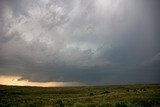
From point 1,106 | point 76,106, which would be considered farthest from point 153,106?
point 1,106

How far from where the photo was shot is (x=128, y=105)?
4078cm

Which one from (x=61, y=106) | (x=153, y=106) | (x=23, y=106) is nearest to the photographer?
(x=153, y=106)

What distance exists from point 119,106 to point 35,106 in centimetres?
1386

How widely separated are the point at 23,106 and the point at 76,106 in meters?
10.7

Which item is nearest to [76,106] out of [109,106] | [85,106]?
[85,106]

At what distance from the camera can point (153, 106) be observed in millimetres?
39000

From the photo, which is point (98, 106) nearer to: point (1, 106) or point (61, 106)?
point (61, 106)

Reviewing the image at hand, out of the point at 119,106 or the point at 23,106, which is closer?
the point at 119,106

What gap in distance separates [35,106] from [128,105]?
15.2 meters

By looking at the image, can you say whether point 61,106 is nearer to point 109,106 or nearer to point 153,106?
point 109,106

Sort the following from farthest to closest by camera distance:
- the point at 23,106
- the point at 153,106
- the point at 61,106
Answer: the point at 23,106
the point at 61,106
the point at 153,106

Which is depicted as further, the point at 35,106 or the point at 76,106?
the point at 35,106

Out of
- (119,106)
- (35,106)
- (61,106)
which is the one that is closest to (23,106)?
(35,106)

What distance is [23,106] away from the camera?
4578cm
